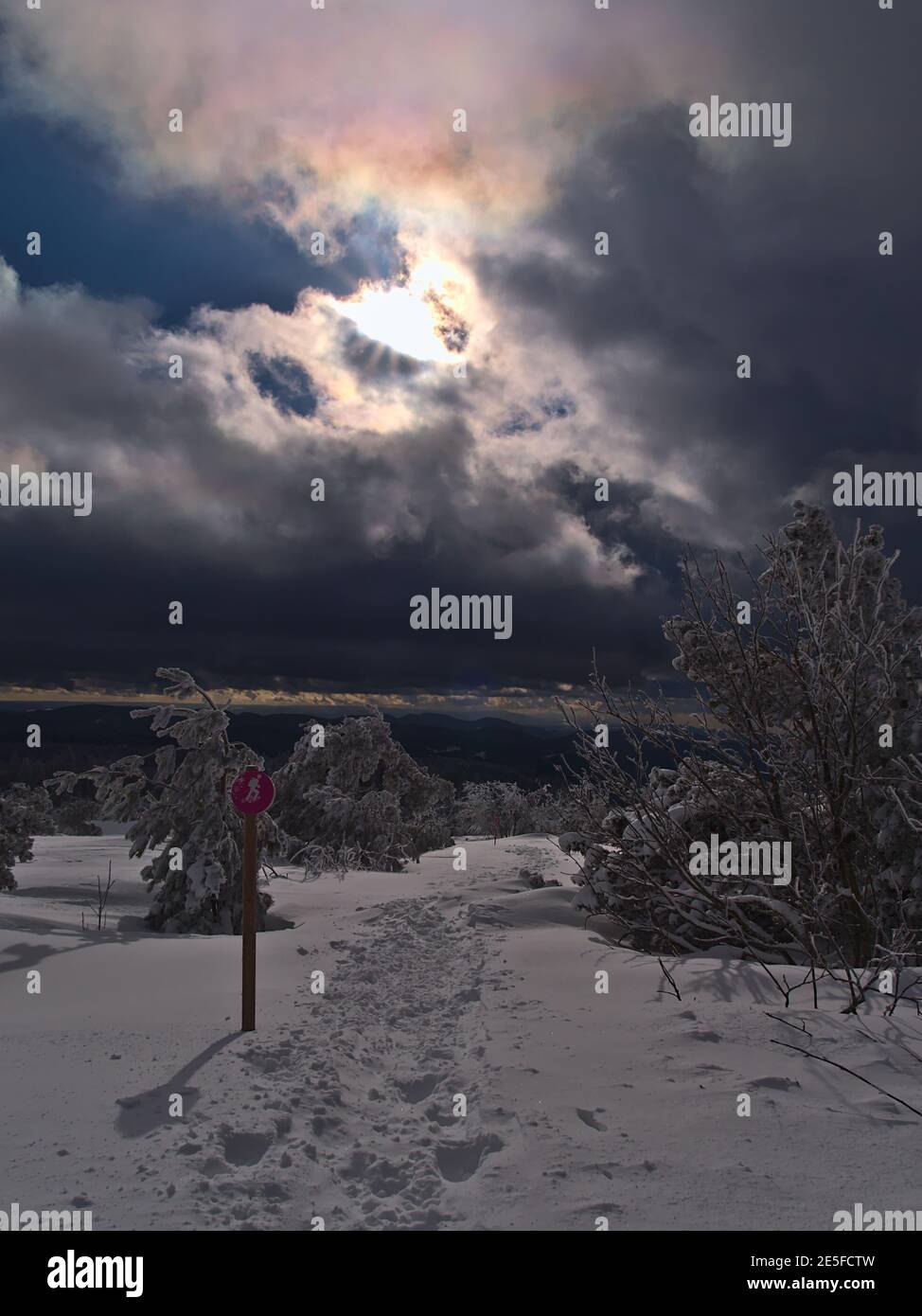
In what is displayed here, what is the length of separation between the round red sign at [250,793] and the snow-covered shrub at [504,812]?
4197cm

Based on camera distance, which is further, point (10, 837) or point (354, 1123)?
point (10, 837)

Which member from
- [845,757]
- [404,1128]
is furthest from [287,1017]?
[845,757]

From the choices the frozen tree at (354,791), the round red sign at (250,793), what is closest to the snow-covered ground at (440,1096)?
the round red sign at (250,793)

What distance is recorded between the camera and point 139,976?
721cm

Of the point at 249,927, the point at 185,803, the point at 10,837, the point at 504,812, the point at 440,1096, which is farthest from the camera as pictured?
the point at 504,812

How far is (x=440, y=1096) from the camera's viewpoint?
4.72 metres

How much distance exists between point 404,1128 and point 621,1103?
134 cm

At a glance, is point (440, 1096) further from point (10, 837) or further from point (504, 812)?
point (504, 812)

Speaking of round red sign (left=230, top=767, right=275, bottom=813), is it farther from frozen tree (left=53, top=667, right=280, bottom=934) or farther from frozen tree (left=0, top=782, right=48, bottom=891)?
frozen tree (left=0, top=782, right=48, bottom=891)

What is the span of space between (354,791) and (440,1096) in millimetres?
25007

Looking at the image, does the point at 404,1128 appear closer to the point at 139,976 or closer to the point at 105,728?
the point at 139,976

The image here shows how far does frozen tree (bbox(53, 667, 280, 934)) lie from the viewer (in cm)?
1235

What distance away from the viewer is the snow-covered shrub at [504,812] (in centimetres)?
5169

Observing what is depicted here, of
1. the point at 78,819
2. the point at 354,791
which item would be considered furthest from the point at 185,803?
the point at 78,819
